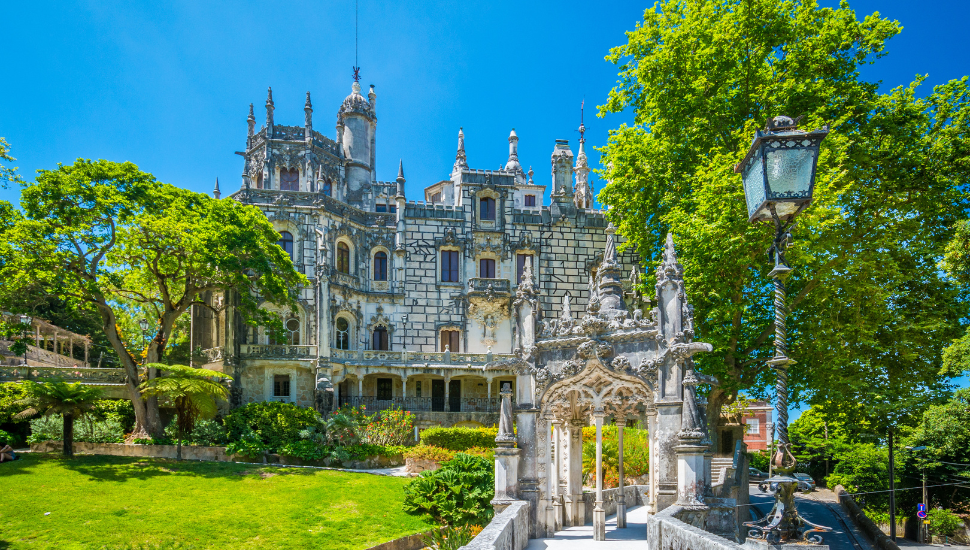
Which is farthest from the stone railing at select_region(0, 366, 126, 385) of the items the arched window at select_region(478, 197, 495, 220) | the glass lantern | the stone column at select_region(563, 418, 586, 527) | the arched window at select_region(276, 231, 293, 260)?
the glass lantern

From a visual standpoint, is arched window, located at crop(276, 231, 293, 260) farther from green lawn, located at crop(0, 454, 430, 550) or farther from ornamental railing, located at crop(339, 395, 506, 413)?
green lawn, located at crop(0, 454, 430, 550)

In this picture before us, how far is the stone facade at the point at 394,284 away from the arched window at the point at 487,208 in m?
0.08

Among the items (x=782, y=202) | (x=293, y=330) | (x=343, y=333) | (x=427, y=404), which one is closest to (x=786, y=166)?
(x=782, y=202)

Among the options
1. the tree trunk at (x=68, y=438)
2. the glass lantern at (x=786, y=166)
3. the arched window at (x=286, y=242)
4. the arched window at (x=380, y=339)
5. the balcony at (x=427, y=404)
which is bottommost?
the balcony at (x=427, y=404)

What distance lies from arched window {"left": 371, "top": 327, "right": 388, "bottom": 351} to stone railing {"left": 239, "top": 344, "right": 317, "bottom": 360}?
15.5ft

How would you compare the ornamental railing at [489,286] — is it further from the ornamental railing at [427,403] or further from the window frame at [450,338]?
the ornamental railing at [427,403]

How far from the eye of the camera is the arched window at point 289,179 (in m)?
40.2

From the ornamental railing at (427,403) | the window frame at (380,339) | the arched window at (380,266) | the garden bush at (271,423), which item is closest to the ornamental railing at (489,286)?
the arched window at (380,266)

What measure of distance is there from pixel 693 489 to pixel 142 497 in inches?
606

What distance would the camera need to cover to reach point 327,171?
41.5 metres

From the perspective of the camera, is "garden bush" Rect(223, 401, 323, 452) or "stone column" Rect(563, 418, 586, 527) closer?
"stone column" Rect(563, 418, 586, 527)

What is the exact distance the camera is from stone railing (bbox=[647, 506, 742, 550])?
8.36 metres

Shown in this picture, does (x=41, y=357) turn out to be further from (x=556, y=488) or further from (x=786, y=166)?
(x=786, y=166)

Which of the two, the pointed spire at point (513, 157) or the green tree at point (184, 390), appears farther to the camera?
the pointed spire at point (513, 157)
